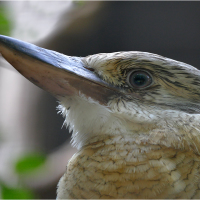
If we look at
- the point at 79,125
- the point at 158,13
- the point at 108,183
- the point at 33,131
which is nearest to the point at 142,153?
the point at 108,183

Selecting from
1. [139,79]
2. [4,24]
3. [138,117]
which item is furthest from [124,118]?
[4,24]

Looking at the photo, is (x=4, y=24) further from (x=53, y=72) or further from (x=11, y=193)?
(x=11, y=193)

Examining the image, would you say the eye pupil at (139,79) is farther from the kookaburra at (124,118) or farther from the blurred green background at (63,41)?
the blurred green background at (63,41)

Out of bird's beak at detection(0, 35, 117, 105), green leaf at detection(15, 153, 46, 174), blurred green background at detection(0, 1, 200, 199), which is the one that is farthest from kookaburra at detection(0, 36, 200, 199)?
blurred green background at detection(0, 1, 200, 199)

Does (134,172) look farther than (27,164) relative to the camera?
No

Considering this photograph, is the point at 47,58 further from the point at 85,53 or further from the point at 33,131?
the point at 85,53

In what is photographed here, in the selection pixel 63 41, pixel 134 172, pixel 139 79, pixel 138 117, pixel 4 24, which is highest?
pixel 63 41

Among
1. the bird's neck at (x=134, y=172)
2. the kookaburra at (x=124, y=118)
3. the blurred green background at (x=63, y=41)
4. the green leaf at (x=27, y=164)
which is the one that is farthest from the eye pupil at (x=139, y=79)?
the blurred green background at (x=63, y=41)
